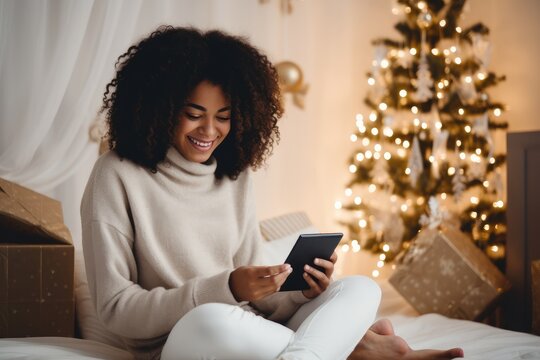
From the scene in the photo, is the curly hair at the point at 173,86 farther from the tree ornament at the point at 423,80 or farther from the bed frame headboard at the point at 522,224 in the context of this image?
the tree ornament at the point at 423,80

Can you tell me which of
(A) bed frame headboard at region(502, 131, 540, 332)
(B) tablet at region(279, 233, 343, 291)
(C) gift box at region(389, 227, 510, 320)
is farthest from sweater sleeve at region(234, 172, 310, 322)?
(A) bed frame headboard at region(502, 131, 540, 332)

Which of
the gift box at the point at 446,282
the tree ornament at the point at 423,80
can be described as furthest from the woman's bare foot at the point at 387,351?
the tree ornament at the point at 423,80

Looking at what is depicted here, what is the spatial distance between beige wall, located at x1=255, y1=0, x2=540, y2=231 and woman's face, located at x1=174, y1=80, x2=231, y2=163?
1.76 metres

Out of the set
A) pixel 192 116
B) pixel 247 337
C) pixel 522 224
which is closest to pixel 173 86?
pixel 192 116

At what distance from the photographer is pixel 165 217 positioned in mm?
1530

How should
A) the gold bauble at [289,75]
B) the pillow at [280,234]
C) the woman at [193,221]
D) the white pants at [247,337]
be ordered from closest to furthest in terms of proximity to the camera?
1. the white pants at [247,337]
2. the woman at [193,221]
3. the pillow at [280,234]
4. the gold bauble at [289,75]

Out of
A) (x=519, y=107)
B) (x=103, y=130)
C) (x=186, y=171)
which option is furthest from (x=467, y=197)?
(x=186, y=171)

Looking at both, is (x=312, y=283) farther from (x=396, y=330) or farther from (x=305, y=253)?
(x=396, y=330)

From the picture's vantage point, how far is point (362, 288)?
1.49 meters

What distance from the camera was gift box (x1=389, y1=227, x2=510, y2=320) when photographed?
2576 millimetres

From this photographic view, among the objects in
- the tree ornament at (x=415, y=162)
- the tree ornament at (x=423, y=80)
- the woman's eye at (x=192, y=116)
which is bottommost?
the tree ornament at (x=415, y=162)

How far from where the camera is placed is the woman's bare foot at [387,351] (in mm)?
1542

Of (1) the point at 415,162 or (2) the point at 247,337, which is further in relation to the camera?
(1) the point at 415,162

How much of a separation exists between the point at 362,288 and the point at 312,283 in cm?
12
